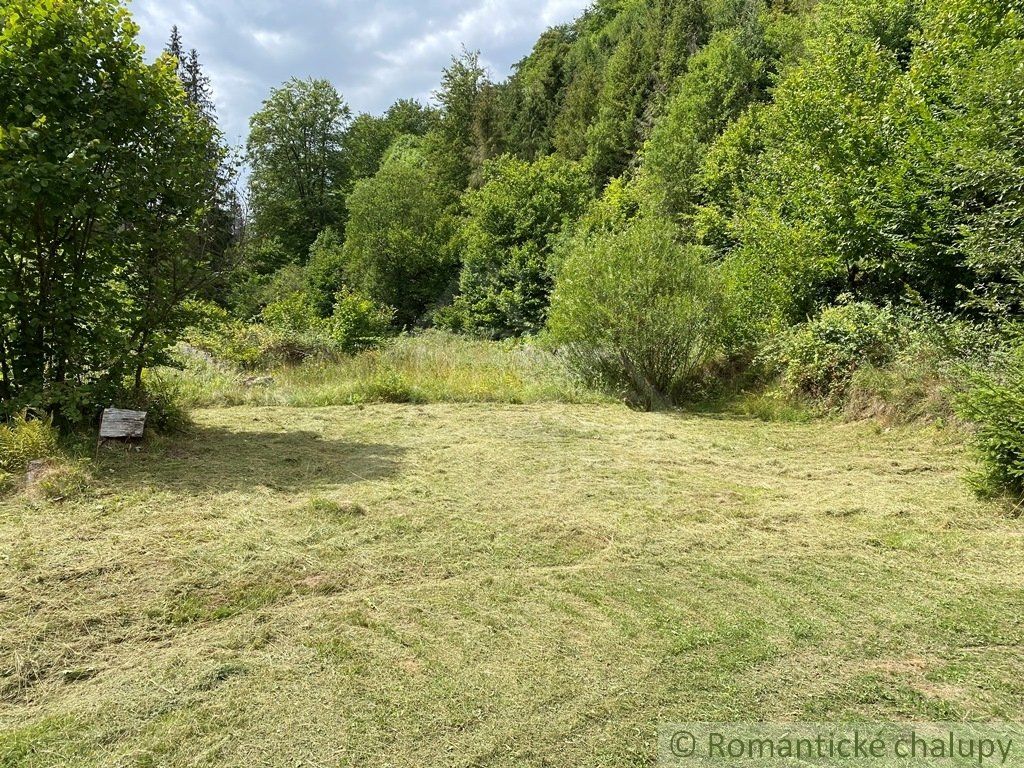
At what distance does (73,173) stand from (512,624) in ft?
17.3

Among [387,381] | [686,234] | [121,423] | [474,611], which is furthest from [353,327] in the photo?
[474,611]

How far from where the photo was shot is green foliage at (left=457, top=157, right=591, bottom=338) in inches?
862

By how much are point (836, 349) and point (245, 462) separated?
856cm

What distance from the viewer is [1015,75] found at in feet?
25.2

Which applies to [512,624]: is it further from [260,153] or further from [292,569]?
[260,153]

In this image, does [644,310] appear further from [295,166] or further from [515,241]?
[295,166]

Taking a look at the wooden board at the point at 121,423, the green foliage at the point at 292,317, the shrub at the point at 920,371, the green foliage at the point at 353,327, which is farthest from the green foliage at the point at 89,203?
the green foliage at the point at 292,317

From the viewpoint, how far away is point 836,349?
9.13m

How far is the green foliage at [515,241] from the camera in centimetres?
2189

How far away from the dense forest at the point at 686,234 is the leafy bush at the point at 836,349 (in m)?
0.03

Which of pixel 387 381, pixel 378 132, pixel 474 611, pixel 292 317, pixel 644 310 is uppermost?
pixel 378 132

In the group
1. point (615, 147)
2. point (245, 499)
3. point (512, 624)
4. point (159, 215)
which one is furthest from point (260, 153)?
point (512, 624)

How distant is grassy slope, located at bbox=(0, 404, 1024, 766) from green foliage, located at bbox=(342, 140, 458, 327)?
23286 mm

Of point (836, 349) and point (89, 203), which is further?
point (836, 349)
